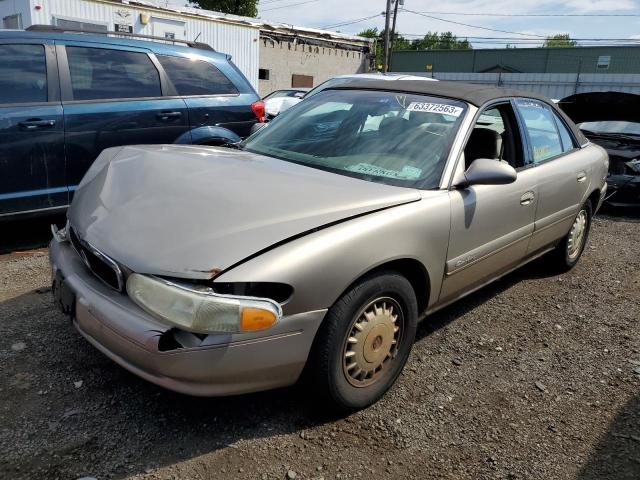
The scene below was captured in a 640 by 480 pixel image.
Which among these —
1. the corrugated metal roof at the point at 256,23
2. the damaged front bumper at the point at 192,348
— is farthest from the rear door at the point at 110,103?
the corrugated metal roof at the point at 256,23

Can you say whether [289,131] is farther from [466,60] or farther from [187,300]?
[466,60]

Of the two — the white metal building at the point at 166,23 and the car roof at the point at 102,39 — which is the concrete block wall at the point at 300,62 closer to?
the white metal building at the point at 166,23

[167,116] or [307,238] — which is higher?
[167,116]

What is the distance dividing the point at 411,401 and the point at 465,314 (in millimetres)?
1268

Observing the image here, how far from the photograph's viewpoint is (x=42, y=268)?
4.20 meters

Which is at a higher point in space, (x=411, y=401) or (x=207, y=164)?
(x=207, y=164)

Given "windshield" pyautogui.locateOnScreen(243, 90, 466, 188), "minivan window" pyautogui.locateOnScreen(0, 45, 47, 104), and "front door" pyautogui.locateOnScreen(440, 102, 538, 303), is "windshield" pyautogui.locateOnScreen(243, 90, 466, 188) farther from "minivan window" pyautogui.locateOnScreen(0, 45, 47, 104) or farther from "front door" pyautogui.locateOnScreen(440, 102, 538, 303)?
"minivan window" pyautogui.locateOnScreen(0, 45, 47, 104)

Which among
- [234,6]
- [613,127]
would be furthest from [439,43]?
[613,127]

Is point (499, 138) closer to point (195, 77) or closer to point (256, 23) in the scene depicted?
point (195, 77)

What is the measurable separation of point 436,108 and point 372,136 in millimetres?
444

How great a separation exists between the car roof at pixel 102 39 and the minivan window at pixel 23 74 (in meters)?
0.12

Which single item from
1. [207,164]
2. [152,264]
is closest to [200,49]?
[207,164]

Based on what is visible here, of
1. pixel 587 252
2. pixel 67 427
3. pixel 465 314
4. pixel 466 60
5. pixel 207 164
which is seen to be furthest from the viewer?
pixel 466 60

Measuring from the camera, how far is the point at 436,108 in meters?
3.24
